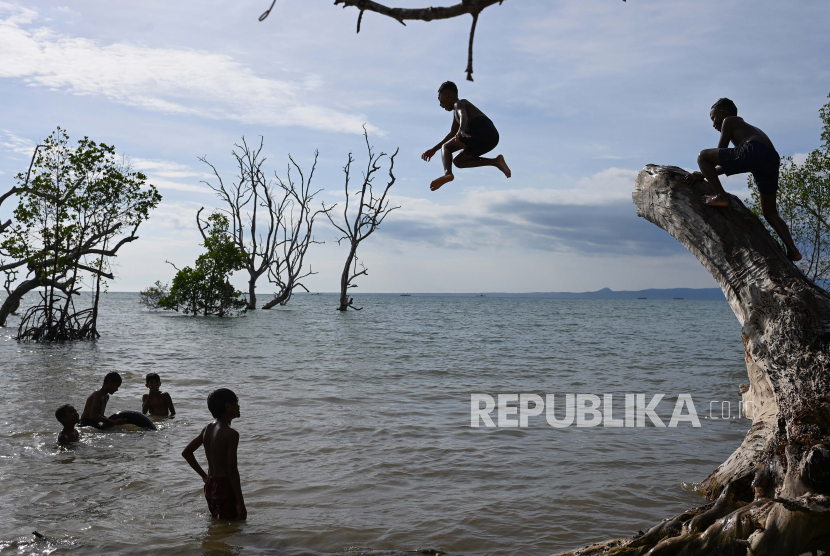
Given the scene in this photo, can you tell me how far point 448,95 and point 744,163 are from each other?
240 cm

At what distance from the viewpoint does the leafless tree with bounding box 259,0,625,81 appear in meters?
2.77

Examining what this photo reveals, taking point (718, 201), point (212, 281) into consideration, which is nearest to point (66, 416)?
point (718, 201)

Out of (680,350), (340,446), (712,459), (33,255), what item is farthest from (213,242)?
(712,459)

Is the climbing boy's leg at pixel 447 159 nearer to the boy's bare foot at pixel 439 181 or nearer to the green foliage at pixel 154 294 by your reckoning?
the boy's bare foot at pixel 439 181

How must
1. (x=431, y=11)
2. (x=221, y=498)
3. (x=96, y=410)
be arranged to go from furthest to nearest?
(x=96, y=410)
(x=221, y=498)
(x=431, y=11)

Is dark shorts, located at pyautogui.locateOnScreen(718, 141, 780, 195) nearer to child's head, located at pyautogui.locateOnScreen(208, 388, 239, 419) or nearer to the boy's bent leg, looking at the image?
the boy's bent leg

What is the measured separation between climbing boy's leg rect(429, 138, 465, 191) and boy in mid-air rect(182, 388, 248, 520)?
2.59 m

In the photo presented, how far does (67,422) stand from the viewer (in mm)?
8016

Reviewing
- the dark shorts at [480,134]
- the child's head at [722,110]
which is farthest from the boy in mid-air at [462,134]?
the child's head at [722,110]

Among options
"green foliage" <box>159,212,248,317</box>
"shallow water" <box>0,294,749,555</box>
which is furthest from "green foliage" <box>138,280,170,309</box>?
"shallow water" <box>0,294,749,555</box>

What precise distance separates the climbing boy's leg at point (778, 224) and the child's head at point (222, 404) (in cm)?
477

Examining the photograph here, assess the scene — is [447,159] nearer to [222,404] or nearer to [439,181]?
[439,181]

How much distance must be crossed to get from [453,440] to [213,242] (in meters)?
38.1

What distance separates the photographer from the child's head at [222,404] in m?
5.21
